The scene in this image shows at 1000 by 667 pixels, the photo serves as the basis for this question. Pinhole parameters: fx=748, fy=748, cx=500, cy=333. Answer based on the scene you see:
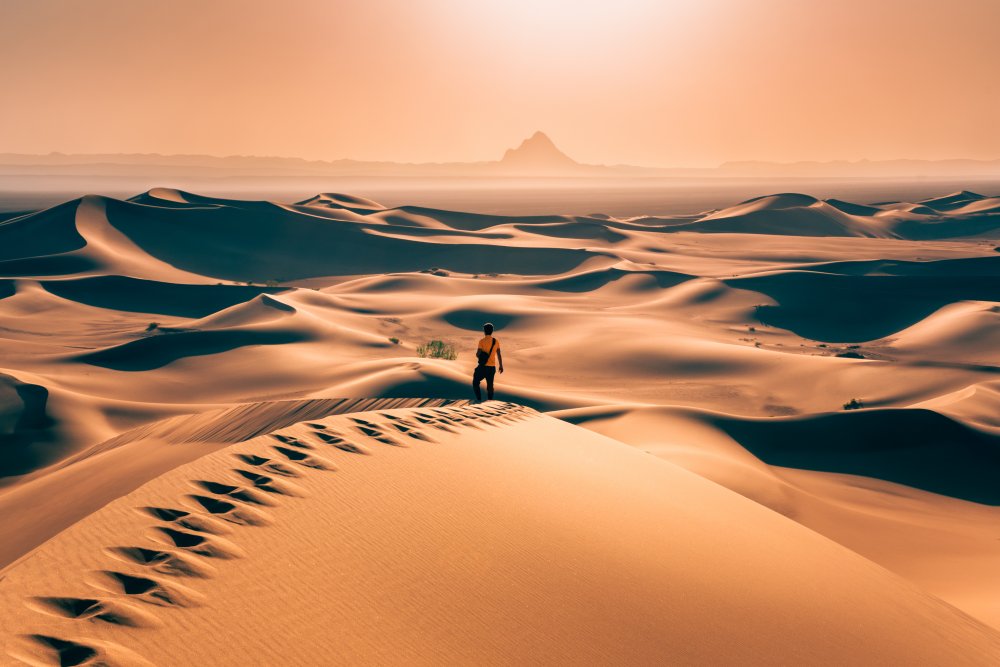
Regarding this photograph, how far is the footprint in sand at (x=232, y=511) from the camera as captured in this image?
4.42m

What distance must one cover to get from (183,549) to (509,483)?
2.41 metres

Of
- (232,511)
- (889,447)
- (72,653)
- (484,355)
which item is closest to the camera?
(72,653)

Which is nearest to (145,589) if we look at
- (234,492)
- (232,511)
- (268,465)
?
(232,511)

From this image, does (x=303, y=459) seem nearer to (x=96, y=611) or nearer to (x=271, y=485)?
(x=271, y=485)

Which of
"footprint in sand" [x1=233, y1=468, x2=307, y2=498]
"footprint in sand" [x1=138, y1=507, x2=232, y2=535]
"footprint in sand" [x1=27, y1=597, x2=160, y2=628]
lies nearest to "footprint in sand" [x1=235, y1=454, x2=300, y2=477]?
"footprint in sand" [x1=233, y1=468, x2=307, y2=498]

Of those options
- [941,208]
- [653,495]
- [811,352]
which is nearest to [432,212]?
[811,352]

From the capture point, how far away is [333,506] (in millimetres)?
4773

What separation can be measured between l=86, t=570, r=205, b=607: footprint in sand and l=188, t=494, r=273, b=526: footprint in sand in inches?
29.2

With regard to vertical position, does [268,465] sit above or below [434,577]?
above

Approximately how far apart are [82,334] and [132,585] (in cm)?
2622

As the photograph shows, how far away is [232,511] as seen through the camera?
455cm

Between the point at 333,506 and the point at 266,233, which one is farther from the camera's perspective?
the point at 266,233

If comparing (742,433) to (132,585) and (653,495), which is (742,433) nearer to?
(653,495)

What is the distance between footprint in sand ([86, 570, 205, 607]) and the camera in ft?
11.5
